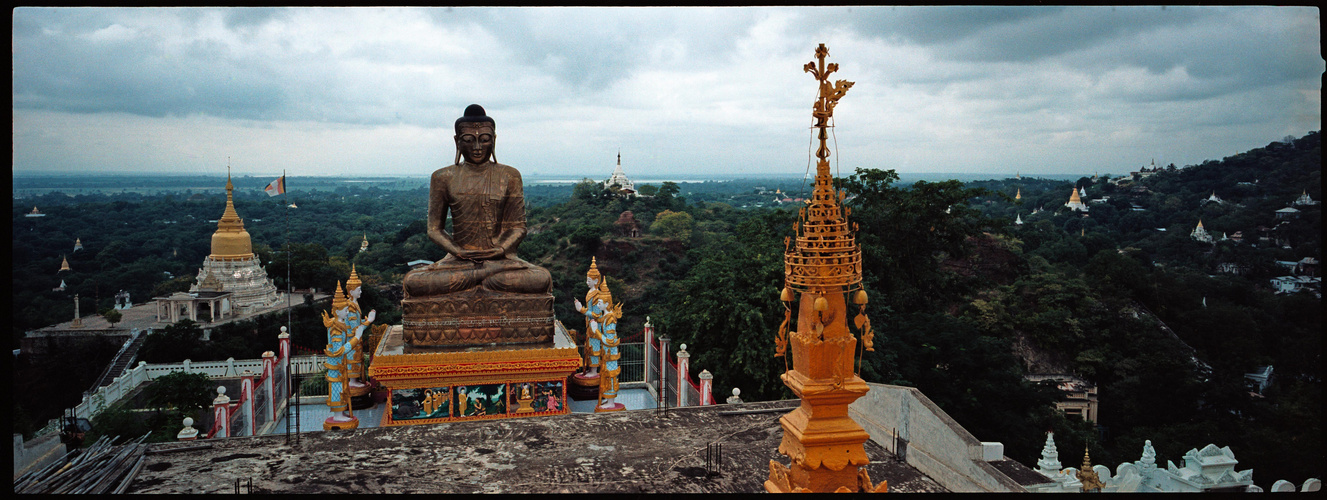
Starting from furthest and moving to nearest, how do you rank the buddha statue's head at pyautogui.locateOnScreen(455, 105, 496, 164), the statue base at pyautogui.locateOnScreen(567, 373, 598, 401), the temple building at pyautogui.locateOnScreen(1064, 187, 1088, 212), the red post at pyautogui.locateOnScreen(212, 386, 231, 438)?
the temple building at pyautogui.locateOnScreen(1064, 187, 1088, 212) → the statue base at pyautogui.locateOnScreen(567, 373, 598, 401) → the buddha statue's head at pyautogui.locateOnScreen(455, 105, 496, 164) → the red post at pyautogui.locateOnScreen(212, 386, 231, 438)

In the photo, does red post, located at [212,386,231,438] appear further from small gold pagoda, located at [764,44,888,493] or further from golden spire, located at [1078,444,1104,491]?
golden spire, located at [1078,444,1104,491]

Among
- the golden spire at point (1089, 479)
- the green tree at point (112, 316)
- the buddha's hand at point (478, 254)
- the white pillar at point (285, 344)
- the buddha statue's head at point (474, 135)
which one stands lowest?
the green tree at point (112, 316)

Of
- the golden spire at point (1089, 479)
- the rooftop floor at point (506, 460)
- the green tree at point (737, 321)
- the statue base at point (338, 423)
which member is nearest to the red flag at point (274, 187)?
the statue base at point (338, 423)

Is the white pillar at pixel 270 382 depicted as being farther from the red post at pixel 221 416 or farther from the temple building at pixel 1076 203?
the temple building at pixel 1076 203

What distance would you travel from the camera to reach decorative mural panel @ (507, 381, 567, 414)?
38.4 ft

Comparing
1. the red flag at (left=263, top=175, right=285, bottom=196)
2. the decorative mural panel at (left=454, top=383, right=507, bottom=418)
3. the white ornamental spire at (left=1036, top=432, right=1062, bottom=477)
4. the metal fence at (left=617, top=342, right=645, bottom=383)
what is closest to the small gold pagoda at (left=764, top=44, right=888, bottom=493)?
the white ornamental spire at (left=1036, top=432, right=1062, bottom=477)

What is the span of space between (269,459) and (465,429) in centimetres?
236

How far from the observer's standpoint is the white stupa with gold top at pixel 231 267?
34.2m

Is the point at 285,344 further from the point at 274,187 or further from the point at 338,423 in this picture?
the point at 338,423

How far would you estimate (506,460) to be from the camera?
29.2 ft

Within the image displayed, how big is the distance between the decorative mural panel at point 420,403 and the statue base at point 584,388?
107 inches

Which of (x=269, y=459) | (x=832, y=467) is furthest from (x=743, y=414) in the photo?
(x=269, y=459)

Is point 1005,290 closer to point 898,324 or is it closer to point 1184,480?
point 898,324

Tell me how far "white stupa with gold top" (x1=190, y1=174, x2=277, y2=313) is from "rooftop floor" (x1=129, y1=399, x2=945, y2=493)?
2900cm
